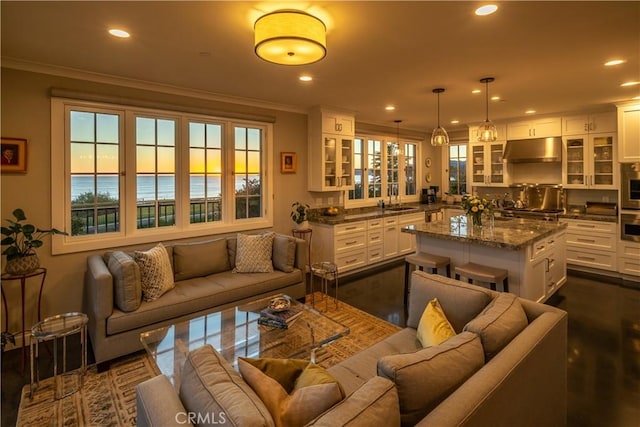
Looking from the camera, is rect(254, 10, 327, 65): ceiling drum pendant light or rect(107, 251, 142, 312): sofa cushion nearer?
rect(254, 10, 327, 65): ceiling drum pendant light

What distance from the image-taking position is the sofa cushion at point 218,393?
990 millimetres

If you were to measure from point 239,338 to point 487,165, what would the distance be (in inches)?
231

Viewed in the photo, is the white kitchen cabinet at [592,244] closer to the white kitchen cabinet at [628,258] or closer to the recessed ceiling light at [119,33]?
the white kitchen cabinet at [628,258]

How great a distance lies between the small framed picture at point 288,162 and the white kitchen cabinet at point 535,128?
3.98 meters

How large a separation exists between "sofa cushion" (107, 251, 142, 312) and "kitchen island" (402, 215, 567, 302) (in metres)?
2.82

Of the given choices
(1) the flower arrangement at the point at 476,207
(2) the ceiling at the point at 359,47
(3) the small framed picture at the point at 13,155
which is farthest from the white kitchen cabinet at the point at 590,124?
(3) the small framed picture at the point at 13,155

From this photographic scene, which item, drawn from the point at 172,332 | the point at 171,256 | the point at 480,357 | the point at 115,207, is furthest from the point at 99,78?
the point at 480,357

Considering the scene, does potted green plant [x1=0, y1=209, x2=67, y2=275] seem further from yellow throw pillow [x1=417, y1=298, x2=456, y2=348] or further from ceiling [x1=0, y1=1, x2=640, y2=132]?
yellow throw pillow [x1=417, y1=298, x2=456, y2=348]

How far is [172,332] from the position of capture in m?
2.54

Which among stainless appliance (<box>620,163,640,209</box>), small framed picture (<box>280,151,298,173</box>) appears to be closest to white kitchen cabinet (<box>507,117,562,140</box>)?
stainless appliance (<box>620,163,640,209</box>)

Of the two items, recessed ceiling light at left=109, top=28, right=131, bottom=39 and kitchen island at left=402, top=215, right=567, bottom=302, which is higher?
recessed ceiling light at left=109, top=28, right=131, bottom=39

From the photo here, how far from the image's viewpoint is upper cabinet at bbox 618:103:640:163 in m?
4.72

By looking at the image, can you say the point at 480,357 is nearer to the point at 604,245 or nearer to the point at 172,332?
the point at 172,332

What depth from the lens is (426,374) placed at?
4.19 feet
